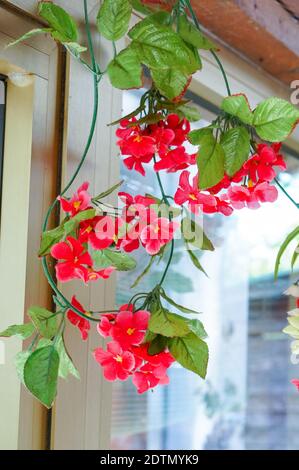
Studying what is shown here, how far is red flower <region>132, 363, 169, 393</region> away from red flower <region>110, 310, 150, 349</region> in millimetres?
48

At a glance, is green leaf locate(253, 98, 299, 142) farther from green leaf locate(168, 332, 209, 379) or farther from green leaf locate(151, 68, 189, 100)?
green leaf locate(168, 332, 209, 379)

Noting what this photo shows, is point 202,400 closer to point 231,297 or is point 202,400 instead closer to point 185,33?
point 231,297

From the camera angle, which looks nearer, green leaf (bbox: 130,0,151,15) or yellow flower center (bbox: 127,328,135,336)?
yellow flower center (bbox: 127,328,135,336)

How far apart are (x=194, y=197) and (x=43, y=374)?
338mm

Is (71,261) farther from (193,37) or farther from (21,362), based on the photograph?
(193,37)

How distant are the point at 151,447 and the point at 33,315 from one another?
1.80m

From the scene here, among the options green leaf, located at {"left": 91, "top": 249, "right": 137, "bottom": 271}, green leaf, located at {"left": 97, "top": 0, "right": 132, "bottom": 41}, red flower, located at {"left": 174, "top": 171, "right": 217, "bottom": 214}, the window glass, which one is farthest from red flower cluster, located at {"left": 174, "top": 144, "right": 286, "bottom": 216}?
the window glass

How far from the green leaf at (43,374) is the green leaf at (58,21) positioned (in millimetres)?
445

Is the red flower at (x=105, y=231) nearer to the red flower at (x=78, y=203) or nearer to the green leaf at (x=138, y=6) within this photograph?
the red flower at (x=78, y=203)

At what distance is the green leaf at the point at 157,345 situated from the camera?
1.09 m

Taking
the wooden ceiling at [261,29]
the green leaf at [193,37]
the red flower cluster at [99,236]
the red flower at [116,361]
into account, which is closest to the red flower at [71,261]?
the red flower cluster at [99,236]

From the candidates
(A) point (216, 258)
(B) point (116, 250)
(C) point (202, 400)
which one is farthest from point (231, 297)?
(B) point (116, 250)

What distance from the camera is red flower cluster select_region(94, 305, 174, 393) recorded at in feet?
3.56

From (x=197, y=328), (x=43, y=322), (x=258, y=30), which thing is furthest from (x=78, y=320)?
(x=258, y=30)
